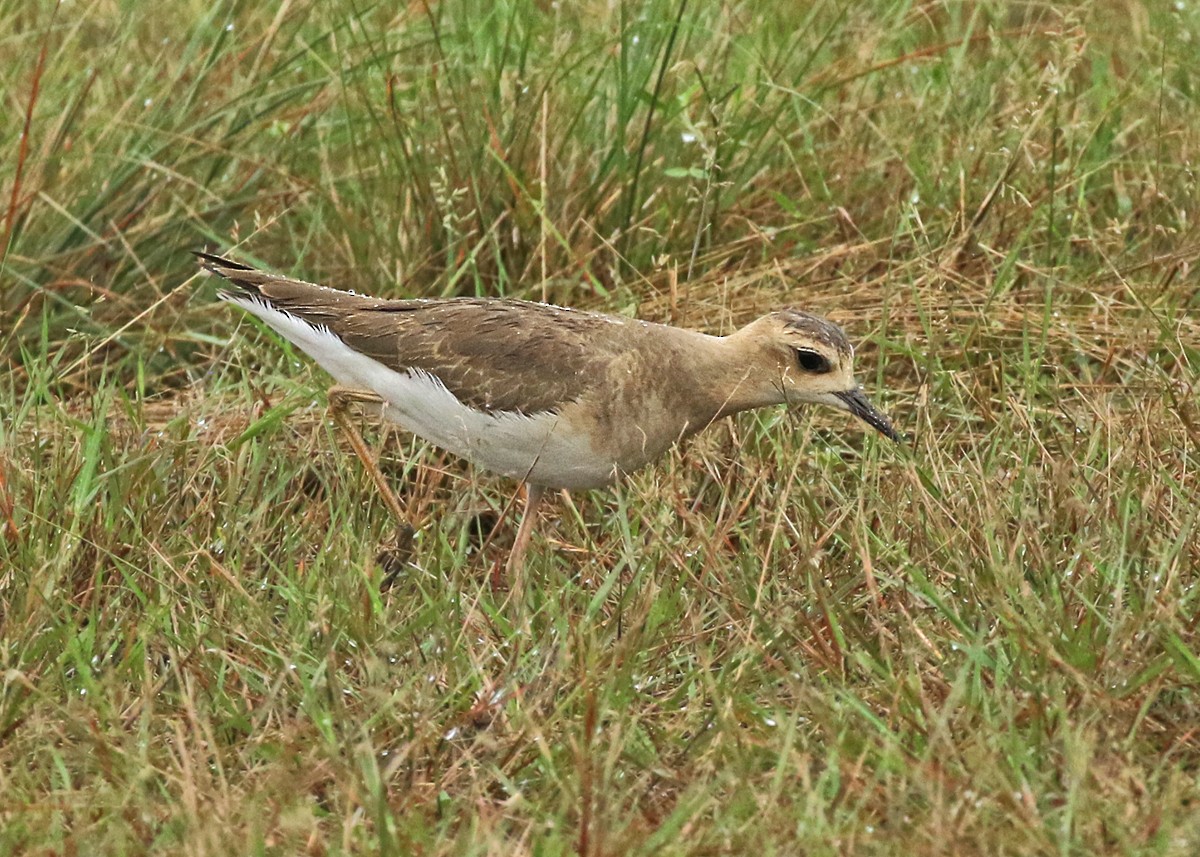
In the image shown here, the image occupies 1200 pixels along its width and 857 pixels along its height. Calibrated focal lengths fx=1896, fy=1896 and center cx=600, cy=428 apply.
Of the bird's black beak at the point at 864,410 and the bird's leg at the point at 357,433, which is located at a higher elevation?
the bird's black beak at the point at 864,410

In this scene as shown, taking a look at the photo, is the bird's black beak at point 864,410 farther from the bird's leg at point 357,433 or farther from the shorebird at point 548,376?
the bird's leg at point 357,433

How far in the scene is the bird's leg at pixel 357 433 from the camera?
5.78 m

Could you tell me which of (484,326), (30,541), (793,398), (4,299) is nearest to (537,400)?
(484,326)

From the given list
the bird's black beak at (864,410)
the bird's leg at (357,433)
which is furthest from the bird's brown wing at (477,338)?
the bird's black beak at (864,410)

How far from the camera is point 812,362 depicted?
579 centimetres

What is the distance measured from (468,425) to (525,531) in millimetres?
362

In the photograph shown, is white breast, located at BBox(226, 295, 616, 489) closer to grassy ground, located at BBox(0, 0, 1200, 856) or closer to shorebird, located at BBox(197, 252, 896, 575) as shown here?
shorebird, located at BBox(197, 252, 896, 575)

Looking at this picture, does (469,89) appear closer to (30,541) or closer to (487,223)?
(487,223)

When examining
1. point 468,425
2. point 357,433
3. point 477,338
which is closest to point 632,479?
point 468,425

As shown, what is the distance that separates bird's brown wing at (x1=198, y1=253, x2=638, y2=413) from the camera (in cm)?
566

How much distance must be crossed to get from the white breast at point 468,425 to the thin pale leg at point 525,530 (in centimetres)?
9

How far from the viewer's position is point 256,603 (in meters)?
4.87

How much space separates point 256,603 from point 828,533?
60.0 inches

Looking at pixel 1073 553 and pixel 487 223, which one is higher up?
pixel 1073 553
